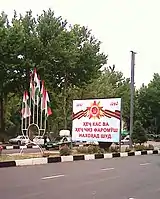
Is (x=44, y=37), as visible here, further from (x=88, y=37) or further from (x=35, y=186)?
(x=35, y=186)

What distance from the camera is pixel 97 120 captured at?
25.5 meters

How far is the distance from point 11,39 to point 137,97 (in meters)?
45.2

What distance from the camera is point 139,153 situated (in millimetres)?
26672

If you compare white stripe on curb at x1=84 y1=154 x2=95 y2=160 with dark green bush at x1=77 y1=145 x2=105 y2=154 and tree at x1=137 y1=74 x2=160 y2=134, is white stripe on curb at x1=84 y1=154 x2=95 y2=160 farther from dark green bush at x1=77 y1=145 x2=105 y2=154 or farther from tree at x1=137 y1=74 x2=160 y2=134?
tree at x1=137 y1=74 x2=160 y2=134

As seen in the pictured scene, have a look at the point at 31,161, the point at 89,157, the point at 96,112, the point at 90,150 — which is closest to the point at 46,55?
the point at 96,112

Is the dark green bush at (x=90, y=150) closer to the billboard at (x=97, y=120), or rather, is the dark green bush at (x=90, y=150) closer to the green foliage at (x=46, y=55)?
the billboard at (x=97, y=120)

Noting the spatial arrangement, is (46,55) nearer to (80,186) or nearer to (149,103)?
(80,186)

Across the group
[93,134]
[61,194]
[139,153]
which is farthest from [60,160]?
[61,194]

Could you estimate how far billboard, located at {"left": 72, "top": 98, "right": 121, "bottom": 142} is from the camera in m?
25.0

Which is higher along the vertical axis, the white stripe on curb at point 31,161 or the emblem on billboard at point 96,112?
the emblem on billboard at point 96,112

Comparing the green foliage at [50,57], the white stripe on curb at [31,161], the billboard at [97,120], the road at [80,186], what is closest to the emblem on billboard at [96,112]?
the billboard at [97,120]

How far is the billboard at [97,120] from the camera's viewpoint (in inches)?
982

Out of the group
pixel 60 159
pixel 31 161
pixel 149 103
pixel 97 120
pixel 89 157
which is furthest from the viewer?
pixel 149 103

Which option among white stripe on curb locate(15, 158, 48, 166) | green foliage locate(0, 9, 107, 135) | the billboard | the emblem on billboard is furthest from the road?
green foliage locate(0, 9, 107, 135)
